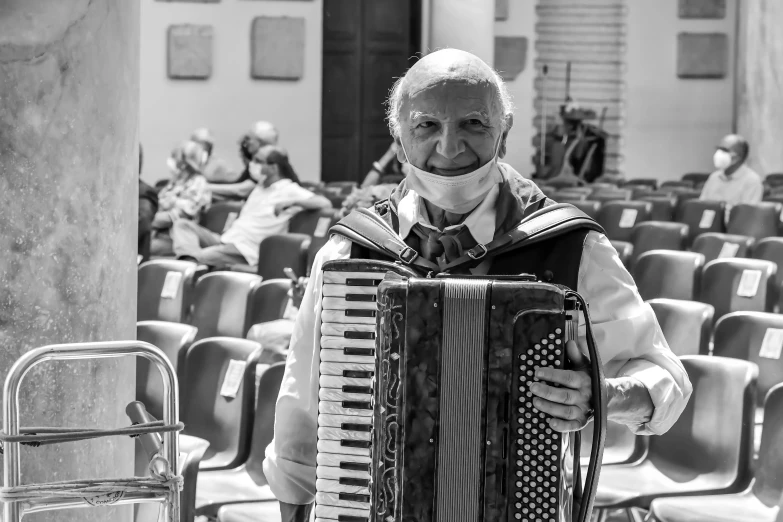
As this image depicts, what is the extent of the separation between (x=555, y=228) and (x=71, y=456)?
1.61 metres

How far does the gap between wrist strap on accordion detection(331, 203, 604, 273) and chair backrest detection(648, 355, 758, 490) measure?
2.09 m

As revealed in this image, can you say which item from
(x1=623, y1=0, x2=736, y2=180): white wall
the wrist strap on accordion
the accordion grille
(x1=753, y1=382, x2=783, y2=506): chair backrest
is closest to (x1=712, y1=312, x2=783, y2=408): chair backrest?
(x1=753, y1=382, x2=783, y2=506): chair backrest

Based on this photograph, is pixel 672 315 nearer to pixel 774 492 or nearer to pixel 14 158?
pixel 774 492

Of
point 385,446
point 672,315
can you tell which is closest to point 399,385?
point 385,446

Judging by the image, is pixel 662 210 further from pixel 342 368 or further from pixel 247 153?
pixel 342 368

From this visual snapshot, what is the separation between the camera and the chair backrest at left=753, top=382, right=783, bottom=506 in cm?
373

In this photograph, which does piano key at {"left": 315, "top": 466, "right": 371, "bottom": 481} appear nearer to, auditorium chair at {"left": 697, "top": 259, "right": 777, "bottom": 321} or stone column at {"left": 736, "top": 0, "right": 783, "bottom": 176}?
auditorium chair at {"left": 697, "top": 259, "right": 777, "bottom": 321}

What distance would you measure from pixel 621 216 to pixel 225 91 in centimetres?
670

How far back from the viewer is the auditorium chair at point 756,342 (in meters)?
4.70

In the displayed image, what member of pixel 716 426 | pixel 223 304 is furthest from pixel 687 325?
pixel 223 304

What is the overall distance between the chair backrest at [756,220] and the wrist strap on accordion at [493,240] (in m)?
7.11

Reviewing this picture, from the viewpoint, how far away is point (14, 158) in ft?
9.63

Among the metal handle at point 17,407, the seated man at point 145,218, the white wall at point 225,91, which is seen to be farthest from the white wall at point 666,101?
the metal handle at point 17,407

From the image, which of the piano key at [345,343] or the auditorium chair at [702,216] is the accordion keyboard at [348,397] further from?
the auditorium chair at [702,216]
